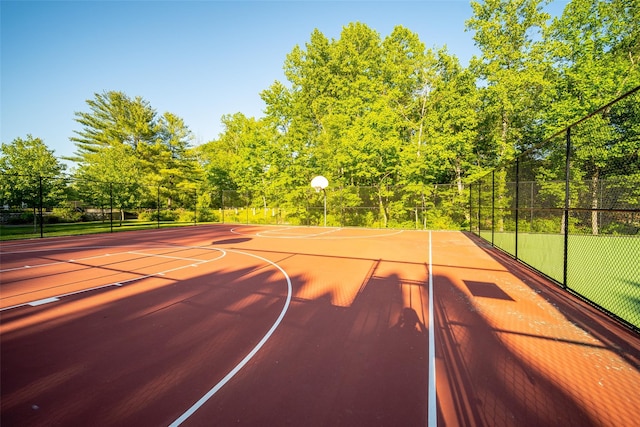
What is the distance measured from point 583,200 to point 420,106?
14.6 meters

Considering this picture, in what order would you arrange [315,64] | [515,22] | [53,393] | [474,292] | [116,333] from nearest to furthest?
[53,393] → [116,333] → [474,292] → [515,22] → [315,64]

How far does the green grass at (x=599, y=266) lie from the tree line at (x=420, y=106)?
399 cm

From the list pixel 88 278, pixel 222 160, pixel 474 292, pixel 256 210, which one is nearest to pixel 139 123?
pixel 222 160

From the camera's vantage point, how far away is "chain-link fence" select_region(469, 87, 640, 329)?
10.1 meters

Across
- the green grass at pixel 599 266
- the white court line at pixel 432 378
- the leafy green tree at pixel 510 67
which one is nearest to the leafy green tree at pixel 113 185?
the white court line at pixel 432 378

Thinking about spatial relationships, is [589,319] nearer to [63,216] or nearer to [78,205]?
[63,216]

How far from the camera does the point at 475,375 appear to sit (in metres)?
3.37

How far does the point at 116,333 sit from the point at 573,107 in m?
26.8

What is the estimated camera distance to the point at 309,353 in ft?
12.7

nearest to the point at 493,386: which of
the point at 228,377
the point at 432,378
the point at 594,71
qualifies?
the point at 432,378

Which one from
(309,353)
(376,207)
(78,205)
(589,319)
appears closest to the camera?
(309,353)

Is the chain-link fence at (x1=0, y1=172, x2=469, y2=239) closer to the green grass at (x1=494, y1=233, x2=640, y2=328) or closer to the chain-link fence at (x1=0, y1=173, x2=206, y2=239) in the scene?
the chain-link fence at (x1=0, y1=173, x2=206, y2=239)

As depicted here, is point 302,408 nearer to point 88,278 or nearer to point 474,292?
point 474,292

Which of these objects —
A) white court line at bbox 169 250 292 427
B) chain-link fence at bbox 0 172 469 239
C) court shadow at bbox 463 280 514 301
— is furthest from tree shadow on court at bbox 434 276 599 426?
chain-link fence at bbox 0 172 469 239
